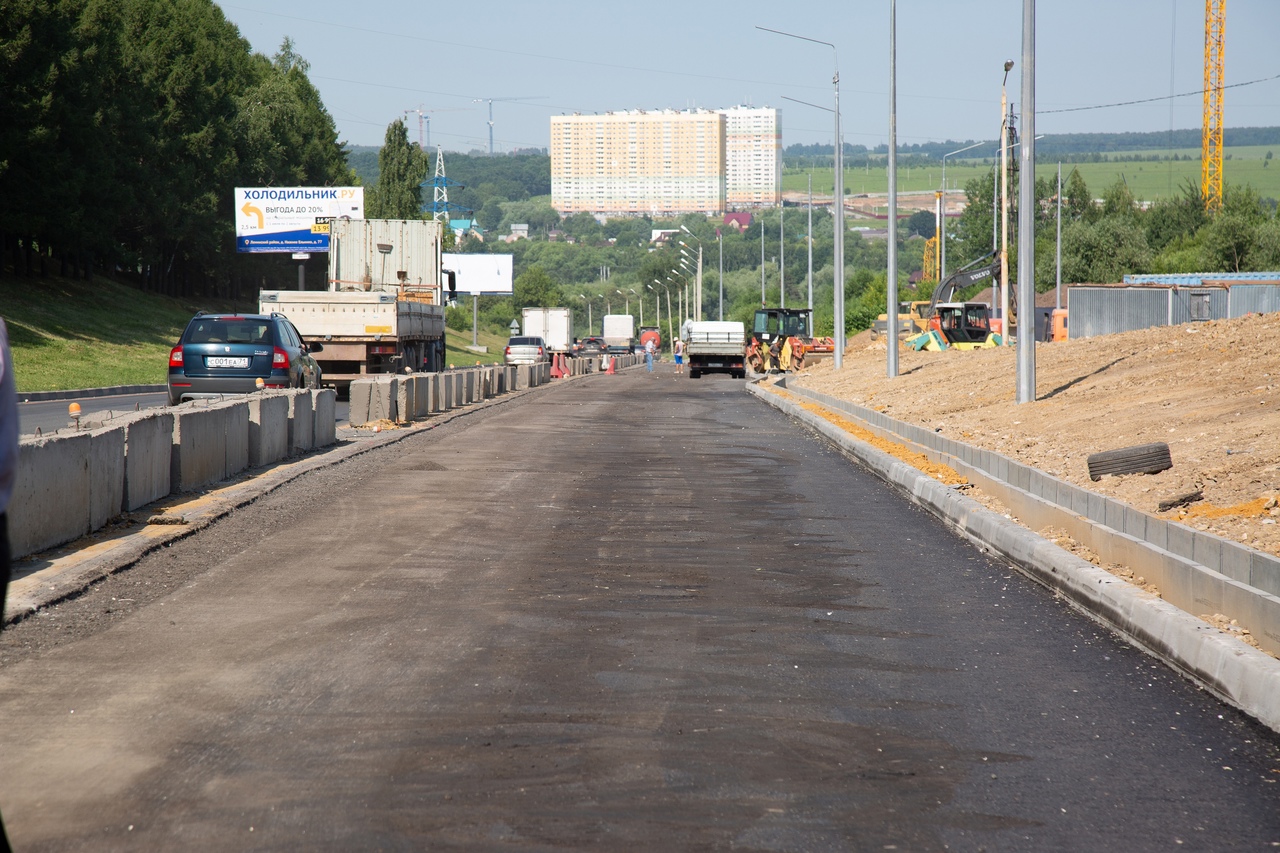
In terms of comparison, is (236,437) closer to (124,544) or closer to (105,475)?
(105,475)

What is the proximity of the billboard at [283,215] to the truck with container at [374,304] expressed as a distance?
29130mm

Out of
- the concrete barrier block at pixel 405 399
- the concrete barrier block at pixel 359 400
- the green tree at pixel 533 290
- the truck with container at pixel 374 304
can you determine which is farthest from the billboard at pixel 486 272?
the concrete barrier block at pixel 359 400

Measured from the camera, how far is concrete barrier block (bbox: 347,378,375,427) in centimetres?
2405

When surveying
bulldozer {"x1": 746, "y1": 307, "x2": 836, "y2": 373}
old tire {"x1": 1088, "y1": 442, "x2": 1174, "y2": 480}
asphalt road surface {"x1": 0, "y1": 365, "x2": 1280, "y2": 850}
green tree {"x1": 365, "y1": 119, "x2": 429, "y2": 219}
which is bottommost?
asphalt road surface {"x1": 0, "y1": 365, "x2": 1280, "y2": 850}

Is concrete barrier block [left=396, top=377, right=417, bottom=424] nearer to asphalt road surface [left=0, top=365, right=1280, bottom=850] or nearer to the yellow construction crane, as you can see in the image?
asphalt road surface [left=0, top=365, right=1280, bottom=850]

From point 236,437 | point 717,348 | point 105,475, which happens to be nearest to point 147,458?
point 105,475

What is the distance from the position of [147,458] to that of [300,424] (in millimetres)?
6353

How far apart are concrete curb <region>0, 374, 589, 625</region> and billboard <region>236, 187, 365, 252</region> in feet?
182

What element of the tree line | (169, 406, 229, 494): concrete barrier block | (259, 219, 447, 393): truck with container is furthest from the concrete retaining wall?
the tree line

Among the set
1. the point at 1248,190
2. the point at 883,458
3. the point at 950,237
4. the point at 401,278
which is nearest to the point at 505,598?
the point at 883,458

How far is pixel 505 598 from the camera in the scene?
875 centimetres

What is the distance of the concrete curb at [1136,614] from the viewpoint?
21.0 ft

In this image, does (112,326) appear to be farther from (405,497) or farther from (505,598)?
(505,598)

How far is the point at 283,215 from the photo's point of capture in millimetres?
71062
